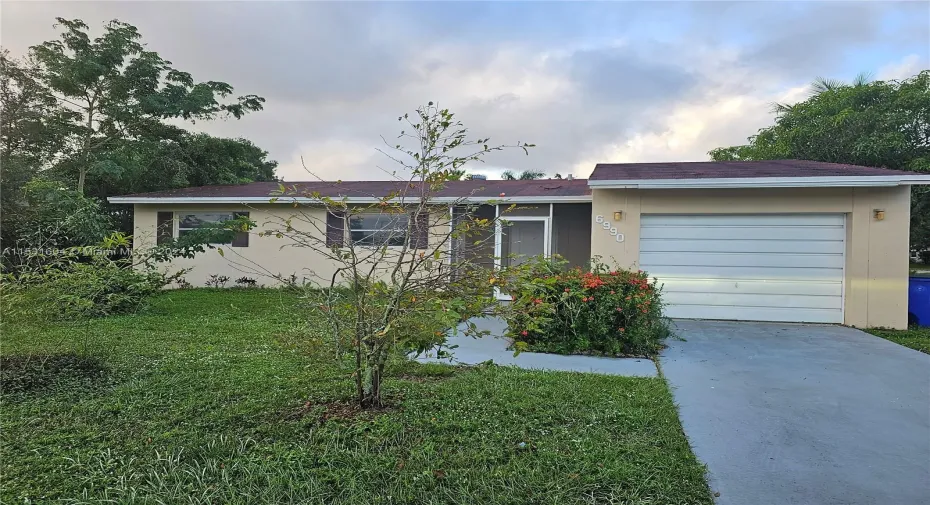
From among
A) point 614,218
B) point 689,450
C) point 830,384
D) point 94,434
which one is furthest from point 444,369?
point 614,218

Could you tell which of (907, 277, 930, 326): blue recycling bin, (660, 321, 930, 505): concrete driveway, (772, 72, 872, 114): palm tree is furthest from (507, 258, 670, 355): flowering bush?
(772, 72, 872, 114): palm tree

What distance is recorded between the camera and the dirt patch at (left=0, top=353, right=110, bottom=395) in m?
4.17

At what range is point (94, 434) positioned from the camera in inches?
126

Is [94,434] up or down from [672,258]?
down

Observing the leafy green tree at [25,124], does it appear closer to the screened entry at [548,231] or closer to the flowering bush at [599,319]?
the screened entry at [548,231]

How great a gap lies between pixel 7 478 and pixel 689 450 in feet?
12.8

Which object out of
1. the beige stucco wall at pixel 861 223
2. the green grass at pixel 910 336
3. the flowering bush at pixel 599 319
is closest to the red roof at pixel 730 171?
the beige stucco wall at pixel 861 223

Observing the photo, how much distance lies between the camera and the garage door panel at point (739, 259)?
27.7 feet

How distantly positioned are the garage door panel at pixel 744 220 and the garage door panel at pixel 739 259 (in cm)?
53

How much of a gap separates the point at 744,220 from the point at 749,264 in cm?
77

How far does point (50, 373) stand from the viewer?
14.8 ft

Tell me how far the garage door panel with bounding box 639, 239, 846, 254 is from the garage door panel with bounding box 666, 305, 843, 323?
1014mm

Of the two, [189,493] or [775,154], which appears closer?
[189,493]

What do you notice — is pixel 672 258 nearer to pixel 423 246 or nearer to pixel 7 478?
pixel 423 246
